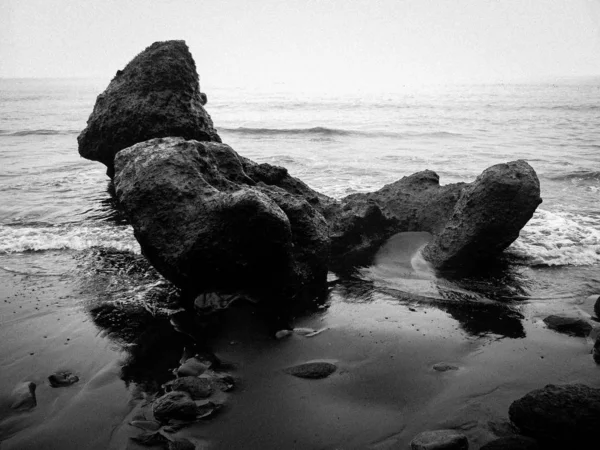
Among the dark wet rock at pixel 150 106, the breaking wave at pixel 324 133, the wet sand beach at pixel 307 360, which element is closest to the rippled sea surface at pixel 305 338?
the wet sand beach at pixel 307 360

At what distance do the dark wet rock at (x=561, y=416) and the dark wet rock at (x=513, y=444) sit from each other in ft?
0.37

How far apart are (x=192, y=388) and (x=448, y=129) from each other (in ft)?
73.0

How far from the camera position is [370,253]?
22.6ft

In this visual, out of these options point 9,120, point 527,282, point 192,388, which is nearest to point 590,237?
point 527,282

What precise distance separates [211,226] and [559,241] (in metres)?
5.50

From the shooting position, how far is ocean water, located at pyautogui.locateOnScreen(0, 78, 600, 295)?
7645mm

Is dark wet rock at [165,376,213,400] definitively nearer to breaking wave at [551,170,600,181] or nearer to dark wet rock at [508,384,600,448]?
dark wet rock at [508,384,600,448]

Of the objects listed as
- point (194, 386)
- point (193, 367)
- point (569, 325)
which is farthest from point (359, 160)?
point (194, 386)

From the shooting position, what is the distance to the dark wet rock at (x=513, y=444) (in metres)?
3.09

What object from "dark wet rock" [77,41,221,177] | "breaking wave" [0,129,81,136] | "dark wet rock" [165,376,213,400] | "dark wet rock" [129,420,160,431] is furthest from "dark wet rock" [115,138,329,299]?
"breaking wave" [0,129,81,136]

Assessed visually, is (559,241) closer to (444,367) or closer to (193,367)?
(444,367)

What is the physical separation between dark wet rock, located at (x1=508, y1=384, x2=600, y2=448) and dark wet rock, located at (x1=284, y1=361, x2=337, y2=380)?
151 cm

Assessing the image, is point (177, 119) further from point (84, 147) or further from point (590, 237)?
point (590, 237)

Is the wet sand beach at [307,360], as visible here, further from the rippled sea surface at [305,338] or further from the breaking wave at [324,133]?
the breaking wave at [324,133]
